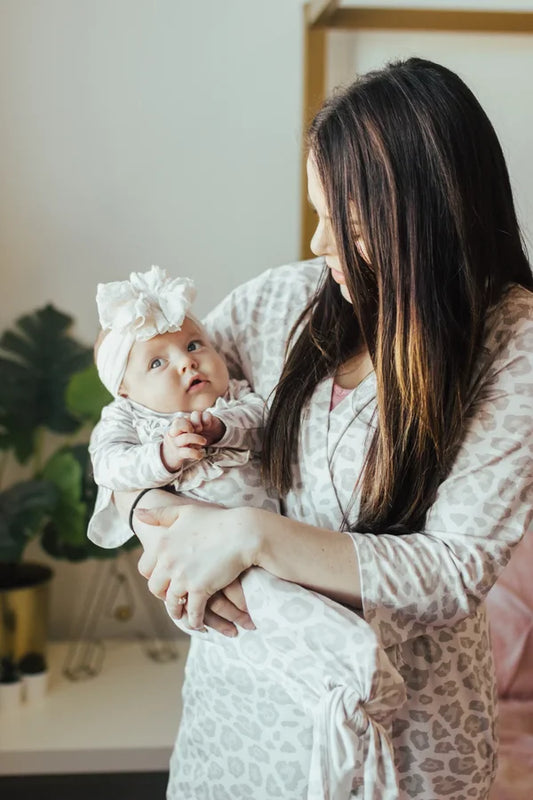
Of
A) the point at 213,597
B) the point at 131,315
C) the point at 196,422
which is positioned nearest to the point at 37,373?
the point at 131,315

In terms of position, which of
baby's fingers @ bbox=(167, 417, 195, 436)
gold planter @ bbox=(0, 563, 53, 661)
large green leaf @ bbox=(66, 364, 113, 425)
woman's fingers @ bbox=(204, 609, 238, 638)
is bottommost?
gold planter @ bbox=(0, 563, 53, 661)

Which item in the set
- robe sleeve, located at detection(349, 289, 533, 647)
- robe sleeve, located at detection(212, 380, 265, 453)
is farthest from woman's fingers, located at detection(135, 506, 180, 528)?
robe sleeve, located at detection(349, 289, 533, 647)

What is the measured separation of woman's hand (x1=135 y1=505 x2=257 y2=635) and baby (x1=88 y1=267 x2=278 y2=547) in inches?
3.2

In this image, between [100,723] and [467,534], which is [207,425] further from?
[100,723]

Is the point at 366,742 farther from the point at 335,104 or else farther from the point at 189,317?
the point at 335,104

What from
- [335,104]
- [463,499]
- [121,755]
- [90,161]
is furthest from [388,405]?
[90,161]

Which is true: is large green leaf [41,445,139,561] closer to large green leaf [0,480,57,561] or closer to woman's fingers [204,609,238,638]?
large green leaf [0,480,57,561]

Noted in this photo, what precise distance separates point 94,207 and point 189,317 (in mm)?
1103

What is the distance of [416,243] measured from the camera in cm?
110

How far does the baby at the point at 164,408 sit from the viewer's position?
118cm

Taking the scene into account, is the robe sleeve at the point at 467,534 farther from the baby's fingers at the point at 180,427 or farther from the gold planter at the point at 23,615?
the gold planter at the point at 23,615

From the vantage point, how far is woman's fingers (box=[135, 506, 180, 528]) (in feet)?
3.70

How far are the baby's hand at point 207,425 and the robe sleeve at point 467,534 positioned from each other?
217 millimetres

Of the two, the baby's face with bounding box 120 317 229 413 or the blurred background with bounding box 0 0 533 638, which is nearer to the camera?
the baby's face with bounding box 120 317 229 413
